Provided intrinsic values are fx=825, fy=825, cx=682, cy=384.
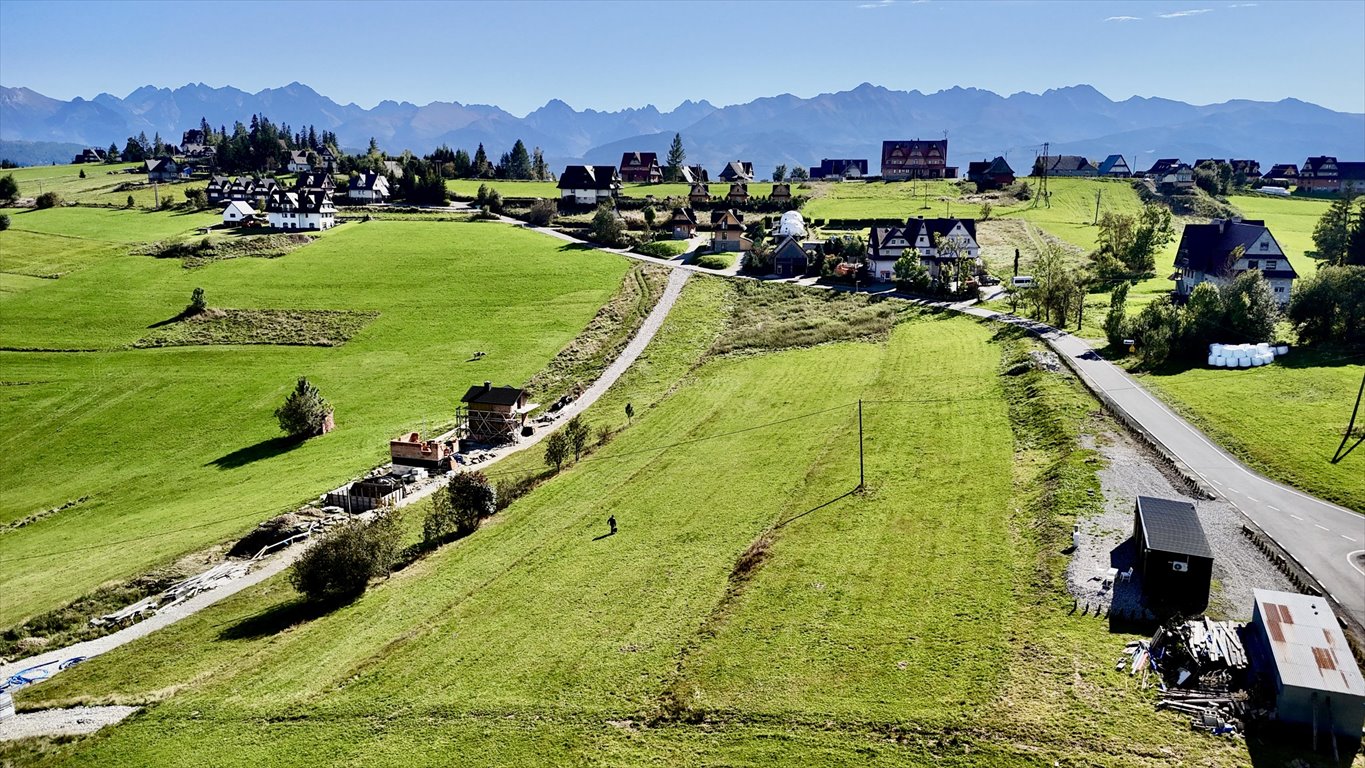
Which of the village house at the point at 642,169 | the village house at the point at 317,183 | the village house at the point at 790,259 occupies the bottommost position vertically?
the village house at the point at 790,259

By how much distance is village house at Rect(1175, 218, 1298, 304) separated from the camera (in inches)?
3157

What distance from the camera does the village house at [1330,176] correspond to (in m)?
177

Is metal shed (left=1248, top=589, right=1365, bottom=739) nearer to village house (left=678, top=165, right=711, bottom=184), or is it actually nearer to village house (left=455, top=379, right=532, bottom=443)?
village house (left=455, top=379, right=532, bottom=443)

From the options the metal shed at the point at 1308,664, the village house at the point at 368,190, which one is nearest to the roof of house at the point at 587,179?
the village house at the point at 368,190

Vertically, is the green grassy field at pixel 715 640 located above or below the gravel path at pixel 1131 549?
below

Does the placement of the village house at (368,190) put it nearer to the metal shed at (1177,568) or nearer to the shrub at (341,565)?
the shrub at (341,565)

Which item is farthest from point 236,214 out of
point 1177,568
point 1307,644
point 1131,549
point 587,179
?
point 1307,644

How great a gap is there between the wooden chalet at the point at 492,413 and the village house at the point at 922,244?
2197 inches

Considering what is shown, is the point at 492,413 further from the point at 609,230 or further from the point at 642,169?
the point at 642,169

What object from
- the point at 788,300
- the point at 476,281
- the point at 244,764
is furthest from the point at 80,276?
the point at 244,764

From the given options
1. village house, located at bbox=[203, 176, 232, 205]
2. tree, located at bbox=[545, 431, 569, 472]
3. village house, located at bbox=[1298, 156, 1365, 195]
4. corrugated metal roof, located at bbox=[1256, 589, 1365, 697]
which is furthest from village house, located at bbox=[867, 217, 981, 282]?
village house, located at bbox=[203, 176, 232, 205]

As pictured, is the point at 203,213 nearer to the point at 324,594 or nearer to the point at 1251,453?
the point at 324,594

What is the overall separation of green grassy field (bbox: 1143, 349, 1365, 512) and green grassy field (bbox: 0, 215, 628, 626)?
53804 millimetres

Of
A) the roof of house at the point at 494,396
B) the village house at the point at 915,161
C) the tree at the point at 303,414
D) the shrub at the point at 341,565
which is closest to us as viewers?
the shrub at the point at 341,565
